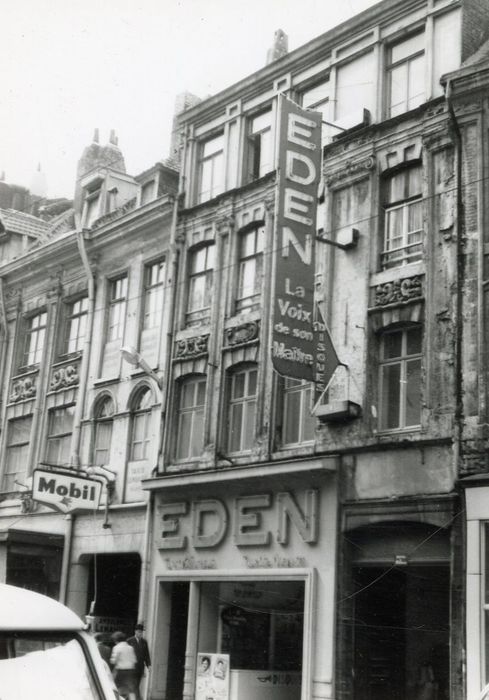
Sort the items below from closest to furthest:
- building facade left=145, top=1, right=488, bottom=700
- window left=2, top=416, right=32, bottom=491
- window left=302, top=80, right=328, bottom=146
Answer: building facade left=145, top=1, right=488, bottom=700 < window left=302, top=80, right=328, bottom=146 < window left=2, top=416, right=32, bottom=491

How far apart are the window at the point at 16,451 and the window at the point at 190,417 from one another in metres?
6.71

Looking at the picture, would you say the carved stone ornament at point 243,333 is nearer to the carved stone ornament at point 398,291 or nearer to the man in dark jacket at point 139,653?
the carved stone ornament at point 398,291

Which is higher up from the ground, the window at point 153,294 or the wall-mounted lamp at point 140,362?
the window at point 153,294

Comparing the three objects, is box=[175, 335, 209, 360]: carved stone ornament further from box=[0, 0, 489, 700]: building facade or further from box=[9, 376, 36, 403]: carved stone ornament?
box=[9, 376, 36, 403]: carved stone ornament

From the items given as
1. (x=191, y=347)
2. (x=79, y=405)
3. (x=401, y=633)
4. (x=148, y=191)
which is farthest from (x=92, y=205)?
(x=401, y=633)

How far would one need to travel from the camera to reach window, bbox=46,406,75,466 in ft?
83.1

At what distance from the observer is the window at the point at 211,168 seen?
2267cm

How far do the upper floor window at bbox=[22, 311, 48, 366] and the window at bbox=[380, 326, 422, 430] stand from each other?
507 inches

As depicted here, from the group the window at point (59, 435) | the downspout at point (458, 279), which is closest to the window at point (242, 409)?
the downspout at point (458, 279)

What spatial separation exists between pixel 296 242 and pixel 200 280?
5.59 m

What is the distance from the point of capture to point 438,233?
16781mm

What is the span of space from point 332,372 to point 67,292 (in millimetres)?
11671

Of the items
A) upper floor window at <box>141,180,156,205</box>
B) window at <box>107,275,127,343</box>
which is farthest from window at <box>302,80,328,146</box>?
window at <box>107,275,127,343</box>

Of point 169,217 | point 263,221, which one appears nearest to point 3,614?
point 263,221
